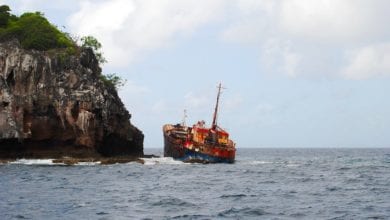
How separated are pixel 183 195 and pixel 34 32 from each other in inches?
1854

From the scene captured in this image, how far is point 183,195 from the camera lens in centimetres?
4203

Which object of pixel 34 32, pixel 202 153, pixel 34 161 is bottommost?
pixel 34 161

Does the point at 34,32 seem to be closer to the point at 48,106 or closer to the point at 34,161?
the point at 48,106

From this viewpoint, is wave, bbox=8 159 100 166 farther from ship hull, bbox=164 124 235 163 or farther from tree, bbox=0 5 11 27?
tree, bbox=0 5 11 27

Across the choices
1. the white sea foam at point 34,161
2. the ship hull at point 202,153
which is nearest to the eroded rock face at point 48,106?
the white sea foam at point 34,161

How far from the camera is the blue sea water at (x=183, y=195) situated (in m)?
33.5

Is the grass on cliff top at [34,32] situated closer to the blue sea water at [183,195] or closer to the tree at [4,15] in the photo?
the tree at [4,15]

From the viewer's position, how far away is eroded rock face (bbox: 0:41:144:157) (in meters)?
72.3

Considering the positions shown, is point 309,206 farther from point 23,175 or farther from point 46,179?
point 23,175

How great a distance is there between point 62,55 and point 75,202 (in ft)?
140

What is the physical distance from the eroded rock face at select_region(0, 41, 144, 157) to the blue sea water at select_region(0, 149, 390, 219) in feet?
35.3

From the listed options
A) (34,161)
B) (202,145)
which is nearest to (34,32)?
(34,161)

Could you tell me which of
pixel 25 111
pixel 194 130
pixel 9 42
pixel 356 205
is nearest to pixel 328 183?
pixel 356 205

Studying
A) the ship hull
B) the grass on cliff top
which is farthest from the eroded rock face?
the ship hull
